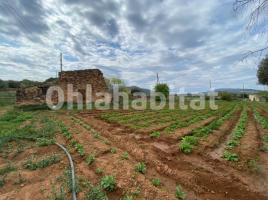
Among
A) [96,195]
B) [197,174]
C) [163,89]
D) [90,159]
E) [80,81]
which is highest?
[163,89]

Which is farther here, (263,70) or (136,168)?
(263,70)

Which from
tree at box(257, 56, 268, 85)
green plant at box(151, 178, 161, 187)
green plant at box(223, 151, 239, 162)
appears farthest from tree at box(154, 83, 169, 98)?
green plant at box(151, 178, 161, 187)

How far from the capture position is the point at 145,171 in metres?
4.09

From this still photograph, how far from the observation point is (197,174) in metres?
4.18

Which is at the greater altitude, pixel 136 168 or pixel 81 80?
pixel 81 80

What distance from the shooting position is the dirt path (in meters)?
3.47

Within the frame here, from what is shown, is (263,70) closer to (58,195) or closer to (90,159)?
(90,159)

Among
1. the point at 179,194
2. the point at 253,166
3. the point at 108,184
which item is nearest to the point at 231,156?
the point at 253,166

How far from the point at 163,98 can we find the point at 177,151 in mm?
29723

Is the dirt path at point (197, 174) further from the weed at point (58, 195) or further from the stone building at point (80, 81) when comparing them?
the stone building at point (80, 81)

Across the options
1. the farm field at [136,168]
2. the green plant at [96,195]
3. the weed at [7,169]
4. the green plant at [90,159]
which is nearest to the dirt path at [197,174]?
the farm field at [136,168]

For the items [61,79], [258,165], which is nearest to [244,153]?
[258,165]

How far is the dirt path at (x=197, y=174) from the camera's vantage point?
3475 mm

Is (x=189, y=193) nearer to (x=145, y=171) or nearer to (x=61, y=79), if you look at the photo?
(x=145, y=171)
